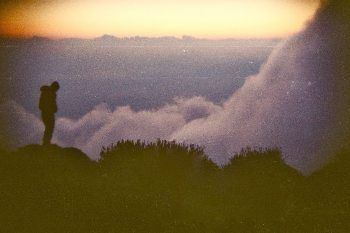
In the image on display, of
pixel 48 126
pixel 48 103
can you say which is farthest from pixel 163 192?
pixel 48 103

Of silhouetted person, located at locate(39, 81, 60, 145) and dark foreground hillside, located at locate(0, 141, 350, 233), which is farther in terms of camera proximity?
silhouetted person, located at locate(39, 81, 60, 145)

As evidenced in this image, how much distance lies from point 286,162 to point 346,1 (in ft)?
6.25

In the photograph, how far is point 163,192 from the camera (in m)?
3.94

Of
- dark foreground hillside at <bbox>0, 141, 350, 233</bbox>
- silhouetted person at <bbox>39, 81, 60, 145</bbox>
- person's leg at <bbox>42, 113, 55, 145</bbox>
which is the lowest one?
dark foreground hillside at <bbox>0, 141, 350, 233</bbox>

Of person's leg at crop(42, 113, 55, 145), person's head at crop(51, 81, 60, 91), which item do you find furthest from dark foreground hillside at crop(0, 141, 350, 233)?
person's head at crop(51, 81, 60, 91)

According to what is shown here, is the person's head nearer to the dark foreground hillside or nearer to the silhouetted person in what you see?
the silhouetted person

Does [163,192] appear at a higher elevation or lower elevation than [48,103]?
lower

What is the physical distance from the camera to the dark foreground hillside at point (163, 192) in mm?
3658

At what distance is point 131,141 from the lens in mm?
4113

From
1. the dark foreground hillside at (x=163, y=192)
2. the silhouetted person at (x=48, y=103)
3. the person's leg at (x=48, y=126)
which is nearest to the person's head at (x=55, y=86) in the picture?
the silhouetted person at (x=48, y=103)

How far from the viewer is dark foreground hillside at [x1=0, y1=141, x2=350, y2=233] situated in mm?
3658

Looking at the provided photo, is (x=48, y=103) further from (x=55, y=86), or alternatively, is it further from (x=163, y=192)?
(x=163, y=192)

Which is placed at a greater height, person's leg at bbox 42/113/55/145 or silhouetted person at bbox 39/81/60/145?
silhouetted person at bbox 39/81/60/145

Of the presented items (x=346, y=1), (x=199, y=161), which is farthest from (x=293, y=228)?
(x=346, y=1)
